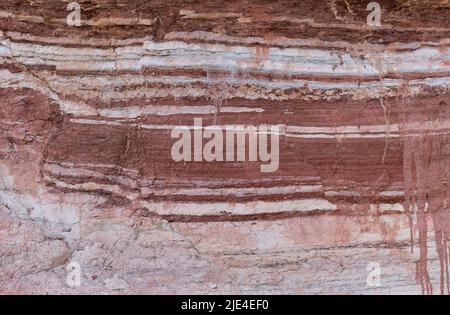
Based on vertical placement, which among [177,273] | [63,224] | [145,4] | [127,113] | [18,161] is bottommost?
[177,273]

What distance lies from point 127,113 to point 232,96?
0.61 metres

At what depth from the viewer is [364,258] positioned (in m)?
3.56

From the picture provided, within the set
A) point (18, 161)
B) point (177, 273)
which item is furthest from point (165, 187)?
point (18, 161)

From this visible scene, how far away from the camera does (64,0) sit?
3.58m

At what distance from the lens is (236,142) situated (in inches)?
143

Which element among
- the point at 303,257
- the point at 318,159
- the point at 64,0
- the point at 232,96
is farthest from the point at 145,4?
the point at 303,257

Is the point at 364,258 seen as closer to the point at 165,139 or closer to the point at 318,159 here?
the point at 318,159

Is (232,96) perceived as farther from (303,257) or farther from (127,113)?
(303,257)

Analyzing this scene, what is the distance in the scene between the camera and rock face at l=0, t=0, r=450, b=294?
11.6 ft

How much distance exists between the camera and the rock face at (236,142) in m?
3.55

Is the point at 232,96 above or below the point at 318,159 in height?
above

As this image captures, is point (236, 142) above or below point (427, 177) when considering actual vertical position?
Answer: above

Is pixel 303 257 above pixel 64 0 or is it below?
below

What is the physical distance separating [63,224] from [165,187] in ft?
1.99
